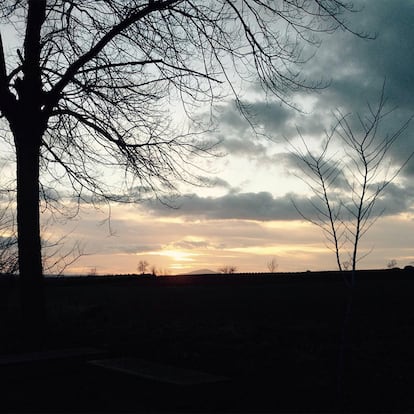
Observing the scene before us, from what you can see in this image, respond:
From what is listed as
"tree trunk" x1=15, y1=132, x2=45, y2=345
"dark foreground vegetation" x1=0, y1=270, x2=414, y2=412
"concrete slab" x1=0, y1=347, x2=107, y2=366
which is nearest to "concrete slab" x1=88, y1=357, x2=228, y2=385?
"dark foreground vegetation" x1=0, y1=270, x2=414, y2=412

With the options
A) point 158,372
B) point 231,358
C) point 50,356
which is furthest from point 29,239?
point 158,372

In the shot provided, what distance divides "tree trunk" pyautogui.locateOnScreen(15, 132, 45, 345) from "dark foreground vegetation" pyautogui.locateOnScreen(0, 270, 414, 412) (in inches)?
13.4

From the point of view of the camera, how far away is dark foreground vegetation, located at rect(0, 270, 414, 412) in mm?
5988

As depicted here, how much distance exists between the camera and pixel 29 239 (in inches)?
380

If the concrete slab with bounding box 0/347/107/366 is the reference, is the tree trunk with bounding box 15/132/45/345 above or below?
above

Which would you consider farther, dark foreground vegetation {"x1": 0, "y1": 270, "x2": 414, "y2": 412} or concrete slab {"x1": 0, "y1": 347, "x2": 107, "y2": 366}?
concrete slab {"x1": 0, "y1": 347, "x2": 107, "y2": 366}

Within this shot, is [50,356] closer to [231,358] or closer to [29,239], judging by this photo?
[231,358]

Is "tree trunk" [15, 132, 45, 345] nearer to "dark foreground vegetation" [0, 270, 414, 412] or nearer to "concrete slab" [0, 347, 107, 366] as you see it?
"dark foreground vegetation" [0, 270, 414, 412]

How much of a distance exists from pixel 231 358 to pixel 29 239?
3933mm

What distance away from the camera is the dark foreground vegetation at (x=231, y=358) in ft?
19.6

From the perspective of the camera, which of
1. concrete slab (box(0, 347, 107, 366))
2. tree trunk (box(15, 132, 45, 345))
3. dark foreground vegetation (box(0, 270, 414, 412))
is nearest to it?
dark foreground vegetation (box(0, 270, 414, 412))

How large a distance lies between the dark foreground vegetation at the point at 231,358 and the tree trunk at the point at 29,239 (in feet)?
1.11

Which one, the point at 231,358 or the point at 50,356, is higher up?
the point at 50,356

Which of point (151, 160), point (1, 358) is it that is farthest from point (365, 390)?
point (151, 160)
